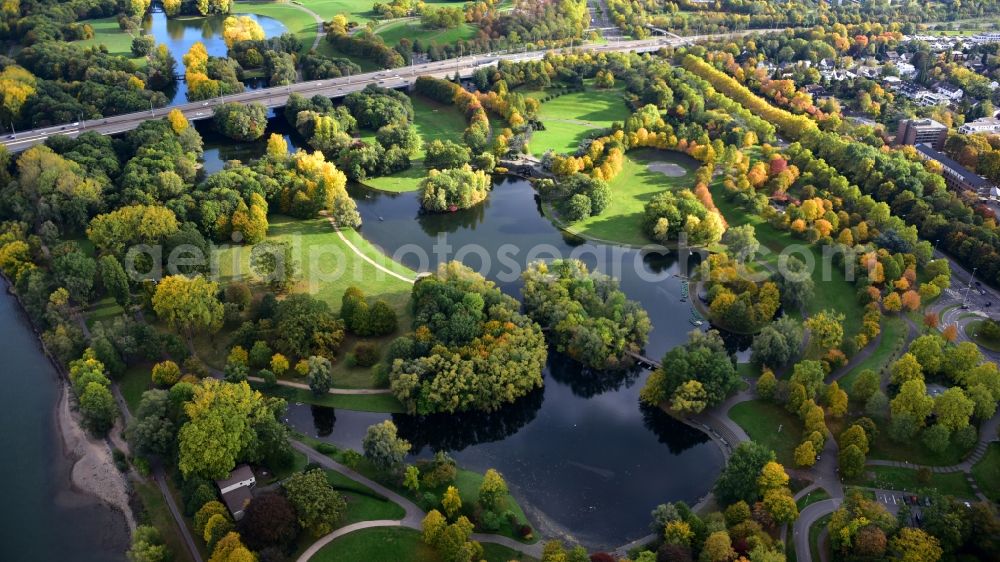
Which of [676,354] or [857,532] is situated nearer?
[857,532]

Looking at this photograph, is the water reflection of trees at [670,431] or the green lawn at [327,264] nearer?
the water reflection of trees at [670,431]

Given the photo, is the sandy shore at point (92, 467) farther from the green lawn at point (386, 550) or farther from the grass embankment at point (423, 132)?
the grass embankment at point (423, 132)

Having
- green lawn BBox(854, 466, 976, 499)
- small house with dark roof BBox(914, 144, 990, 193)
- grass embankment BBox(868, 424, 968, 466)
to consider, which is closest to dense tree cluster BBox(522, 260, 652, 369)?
grass embankment BBox(868, 424, 968, 466)

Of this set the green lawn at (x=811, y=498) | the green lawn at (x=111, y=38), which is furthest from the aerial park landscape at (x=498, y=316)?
the green lawn at (x=111, y=38)

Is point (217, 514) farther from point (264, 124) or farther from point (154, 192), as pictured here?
point (264, 124)

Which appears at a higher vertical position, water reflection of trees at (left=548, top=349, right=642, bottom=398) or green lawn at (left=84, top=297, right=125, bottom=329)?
Answer: green lawn at (left=84, top=297, right=125, bottom=329)

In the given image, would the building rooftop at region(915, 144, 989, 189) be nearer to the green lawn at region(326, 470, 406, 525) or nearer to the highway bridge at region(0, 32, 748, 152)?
the highway bridge at region(0, 32, 748, 152)

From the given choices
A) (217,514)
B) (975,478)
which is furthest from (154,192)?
(975,478)
